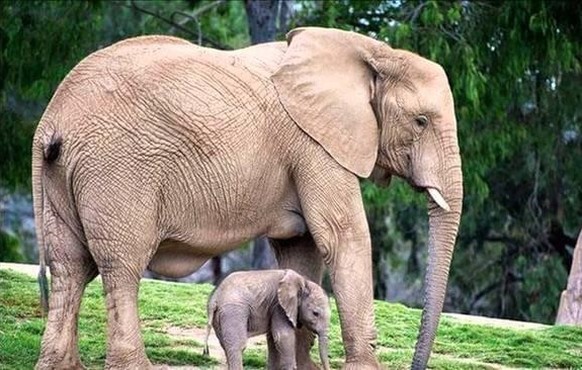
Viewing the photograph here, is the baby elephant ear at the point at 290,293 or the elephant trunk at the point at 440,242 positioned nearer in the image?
the baby elephant ear at the point at 290,293

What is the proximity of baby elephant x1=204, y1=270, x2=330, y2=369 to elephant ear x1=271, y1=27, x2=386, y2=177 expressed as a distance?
2.44 ft

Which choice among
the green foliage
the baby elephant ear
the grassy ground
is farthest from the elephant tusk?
the green foliage

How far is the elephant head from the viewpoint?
7.98 m

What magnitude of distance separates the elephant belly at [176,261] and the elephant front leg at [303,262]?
1.97ft

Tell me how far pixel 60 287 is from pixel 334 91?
5.77 ft

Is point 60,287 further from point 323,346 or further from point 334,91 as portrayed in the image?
point 334,91

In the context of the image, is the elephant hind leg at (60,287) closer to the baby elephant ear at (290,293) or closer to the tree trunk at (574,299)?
the baby elephant ear at (290,293)

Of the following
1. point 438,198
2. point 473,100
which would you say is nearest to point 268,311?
point 438,198

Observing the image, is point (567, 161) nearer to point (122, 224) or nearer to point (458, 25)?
point (458, 25)

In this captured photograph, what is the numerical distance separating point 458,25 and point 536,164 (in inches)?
187

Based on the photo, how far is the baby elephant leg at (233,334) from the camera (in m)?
7.31

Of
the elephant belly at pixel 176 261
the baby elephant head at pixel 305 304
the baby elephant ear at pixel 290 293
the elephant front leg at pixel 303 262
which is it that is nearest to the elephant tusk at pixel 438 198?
the elephant front leg at pixel 303 262

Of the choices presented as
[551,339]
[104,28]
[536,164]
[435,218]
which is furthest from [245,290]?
[536,164]

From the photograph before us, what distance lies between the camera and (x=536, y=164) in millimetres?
22312
